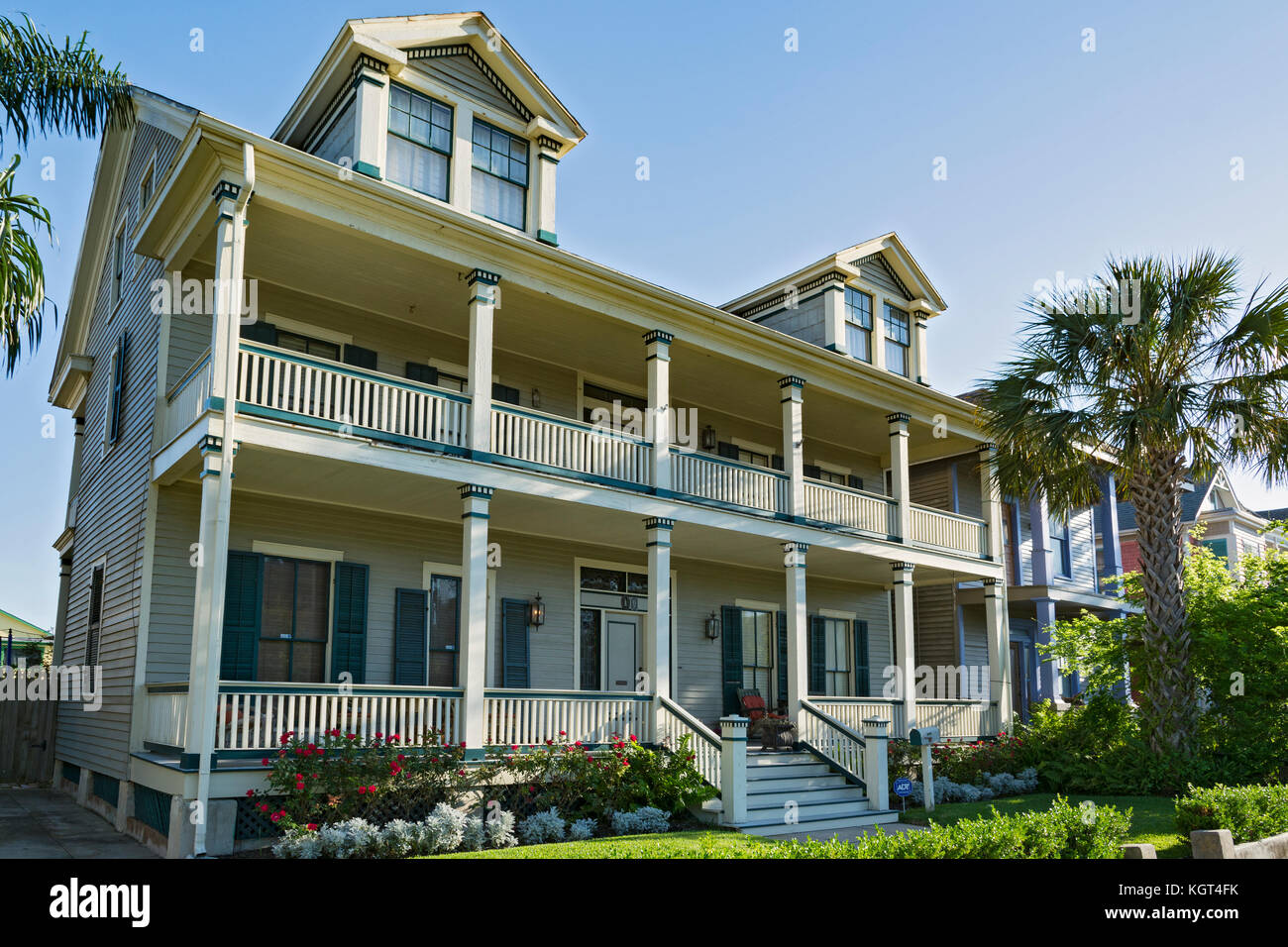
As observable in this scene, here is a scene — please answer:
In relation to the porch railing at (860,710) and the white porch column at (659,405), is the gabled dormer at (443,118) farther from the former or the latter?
the porch railing at (860,710)

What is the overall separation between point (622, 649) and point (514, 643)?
2388 mm

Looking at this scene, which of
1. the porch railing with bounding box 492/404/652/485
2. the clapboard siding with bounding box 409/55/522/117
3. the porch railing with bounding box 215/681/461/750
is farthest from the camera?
the clapboard siding with bounding box 409/55/522/117

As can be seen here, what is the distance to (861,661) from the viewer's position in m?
21.2

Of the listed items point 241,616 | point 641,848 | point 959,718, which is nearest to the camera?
point 641,848

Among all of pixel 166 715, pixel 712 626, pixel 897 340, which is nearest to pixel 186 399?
pixel 166 715

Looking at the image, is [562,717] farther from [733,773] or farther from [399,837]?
[399,837]

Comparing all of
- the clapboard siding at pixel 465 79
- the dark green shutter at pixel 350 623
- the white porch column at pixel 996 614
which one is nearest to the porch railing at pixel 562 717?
the dark green shutter at pixel 350 623

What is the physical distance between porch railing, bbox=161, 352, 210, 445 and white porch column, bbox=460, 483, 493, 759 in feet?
11.0

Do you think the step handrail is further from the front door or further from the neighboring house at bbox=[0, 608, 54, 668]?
the neighboring house at bbox=[0, 608, 54, 668]

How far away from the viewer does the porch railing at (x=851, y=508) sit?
680 inches

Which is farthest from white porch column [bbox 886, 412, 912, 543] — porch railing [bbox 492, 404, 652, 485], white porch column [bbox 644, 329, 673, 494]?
porch railing [bbox 492, 404, 652, 485]

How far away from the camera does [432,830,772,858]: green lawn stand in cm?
865

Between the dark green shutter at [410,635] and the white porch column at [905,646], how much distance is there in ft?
26.8

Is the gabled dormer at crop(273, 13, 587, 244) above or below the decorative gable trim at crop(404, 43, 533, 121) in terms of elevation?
below
